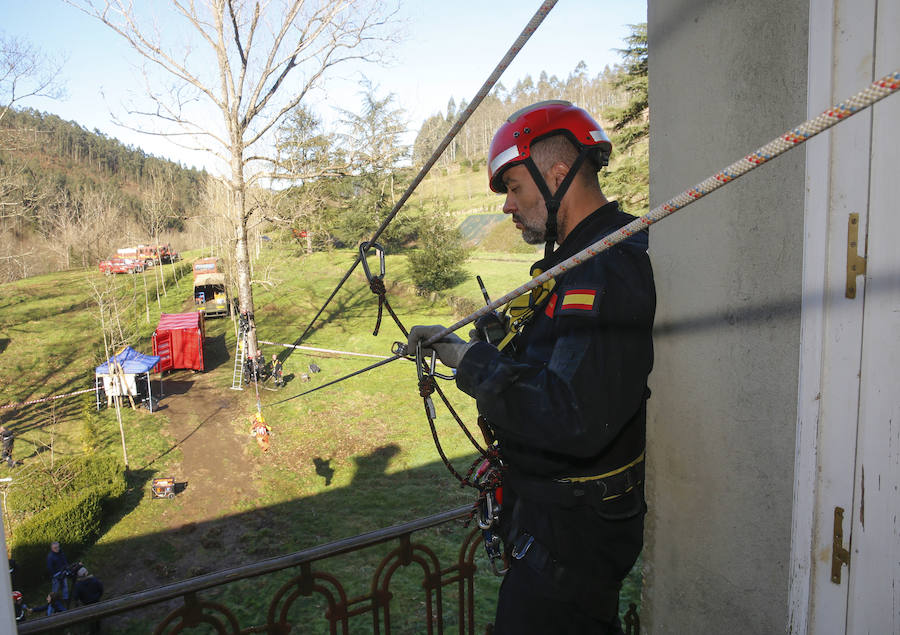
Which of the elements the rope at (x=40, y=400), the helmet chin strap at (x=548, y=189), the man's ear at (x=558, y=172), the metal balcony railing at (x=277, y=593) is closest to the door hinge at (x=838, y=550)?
the helmet chin strap at (x=548, y=189)

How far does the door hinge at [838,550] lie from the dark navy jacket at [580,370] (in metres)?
0.53

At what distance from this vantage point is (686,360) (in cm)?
168

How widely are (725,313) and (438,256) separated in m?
29.9

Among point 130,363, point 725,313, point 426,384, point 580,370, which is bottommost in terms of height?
point 130,363

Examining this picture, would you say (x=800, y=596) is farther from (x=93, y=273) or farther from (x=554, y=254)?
(x=93, y=273)

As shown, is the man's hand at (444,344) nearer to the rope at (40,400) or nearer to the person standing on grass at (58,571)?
the person standing on grass at (58,571)

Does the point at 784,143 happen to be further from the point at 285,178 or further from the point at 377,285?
the point at 285,178

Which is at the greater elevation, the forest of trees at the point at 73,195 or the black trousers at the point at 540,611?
the forest of trees at the point at 73,195

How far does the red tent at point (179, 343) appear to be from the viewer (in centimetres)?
2056

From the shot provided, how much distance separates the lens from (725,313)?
61.4 inches

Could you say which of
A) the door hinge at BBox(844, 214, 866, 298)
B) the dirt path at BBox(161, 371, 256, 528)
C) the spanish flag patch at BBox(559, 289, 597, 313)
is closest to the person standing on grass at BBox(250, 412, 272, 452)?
the dirt path at BBox(161, 371, 256, 528)

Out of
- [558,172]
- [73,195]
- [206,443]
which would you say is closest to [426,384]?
[558,172]

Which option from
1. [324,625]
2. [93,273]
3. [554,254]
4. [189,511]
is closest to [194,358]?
[189,511]

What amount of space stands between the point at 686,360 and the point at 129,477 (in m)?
15.8
